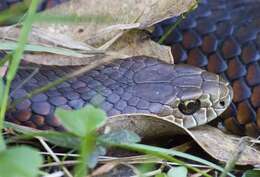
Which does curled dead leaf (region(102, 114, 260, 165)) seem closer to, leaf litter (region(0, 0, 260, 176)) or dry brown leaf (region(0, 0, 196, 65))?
leaf litter (region(0, 0, 260, 176))

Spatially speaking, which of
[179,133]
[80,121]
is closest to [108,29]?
[179,133]

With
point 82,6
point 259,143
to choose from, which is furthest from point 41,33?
point 259,143

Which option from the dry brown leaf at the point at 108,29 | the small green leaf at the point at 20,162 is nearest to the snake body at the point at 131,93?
the dry brown leaf at the point at 108,29

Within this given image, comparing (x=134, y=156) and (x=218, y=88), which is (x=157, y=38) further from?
(x=134, y=156)

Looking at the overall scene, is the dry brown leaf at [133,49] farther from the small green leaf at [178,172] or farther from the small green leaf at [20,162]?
the small green leaf at [20,162]

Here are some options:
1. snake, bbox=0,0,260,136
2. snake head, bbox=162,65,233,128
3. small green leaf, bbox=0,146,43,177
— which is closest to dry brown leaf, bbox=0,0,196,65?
snake, bbox=0,0,260,136

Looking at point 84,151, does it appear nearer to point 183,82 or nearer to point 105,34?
point 183,82
